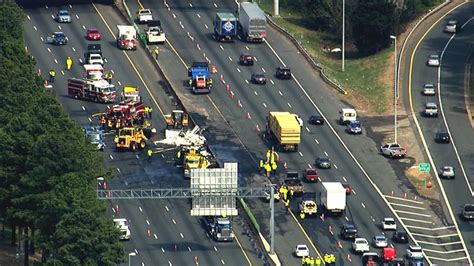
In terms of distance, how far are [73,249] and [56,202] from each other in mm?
6979

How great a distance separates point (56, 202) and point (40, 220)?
8.63ft

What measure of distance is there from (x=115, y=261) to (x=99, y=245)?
7.45ft

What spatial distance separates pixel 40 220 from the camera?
199375 mm

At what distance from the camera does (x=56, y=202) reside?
198375 mm

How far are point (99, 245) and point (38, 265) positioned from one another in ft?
22.2

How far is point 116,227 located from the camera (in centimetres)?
19888

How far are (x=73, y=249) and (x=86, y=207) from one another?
614cm

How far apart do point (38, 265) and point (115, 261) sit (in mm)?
7662

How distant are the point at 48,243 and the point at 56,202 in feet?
14.6

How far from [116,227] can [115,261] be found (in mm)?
5524

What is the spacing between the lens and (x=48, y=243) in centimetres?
19625

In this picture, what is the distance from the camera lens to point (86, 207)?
198000mm

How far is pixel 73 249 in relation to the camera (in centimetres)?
19325

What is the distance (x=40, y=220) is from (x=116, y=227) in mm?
7485
